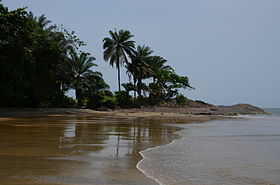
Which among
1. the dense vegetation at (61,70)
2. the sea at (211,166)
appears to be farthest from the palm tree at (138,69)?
the sea at (211,166)

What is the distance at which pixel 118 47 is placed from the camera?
44.2 metres

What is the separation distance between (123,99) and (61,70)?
9885mm

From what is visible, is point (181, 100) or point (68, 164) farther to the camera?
point (181, 100)

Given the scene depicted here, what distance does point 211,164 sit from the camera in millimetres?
5402

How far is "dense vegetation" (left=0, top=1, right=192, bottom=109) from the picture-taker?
2244cm

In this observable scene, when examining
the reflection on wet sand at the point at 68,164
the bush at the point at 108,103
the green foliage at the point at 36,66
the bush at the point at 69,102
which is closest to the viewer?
the reflection on wet sand at the point at 68,164

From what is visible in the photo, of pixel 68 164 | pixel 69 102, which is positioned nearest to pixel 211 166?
pixel 68 164

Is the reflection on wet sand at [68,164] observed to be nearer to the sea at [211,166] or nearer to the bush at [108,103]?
the sea at [211,166]

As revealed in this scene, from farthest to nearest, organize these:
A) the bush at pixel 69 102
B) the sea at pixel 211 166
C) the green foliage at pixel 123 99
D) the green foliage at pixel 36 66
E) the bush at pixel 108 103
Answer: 1. the green foliage at pixel 123 99
2. the bush at pixel 108 103
3. the bush at pixel 69 102
4. the green foliage at pixel 36 66
5. the sea at pixel 211 166

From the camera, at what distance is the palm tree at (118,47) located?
144 ft

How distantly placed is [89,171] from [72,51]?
32.3 meters

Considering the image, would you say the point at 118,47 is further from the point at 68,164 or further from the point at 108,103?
the point at 68,164

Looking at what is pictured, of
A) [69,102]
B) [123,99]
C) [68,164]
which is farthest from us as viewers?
[123,99]

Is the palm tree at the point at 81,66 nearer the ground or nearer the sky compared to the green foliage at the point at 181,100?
nearer the sky
